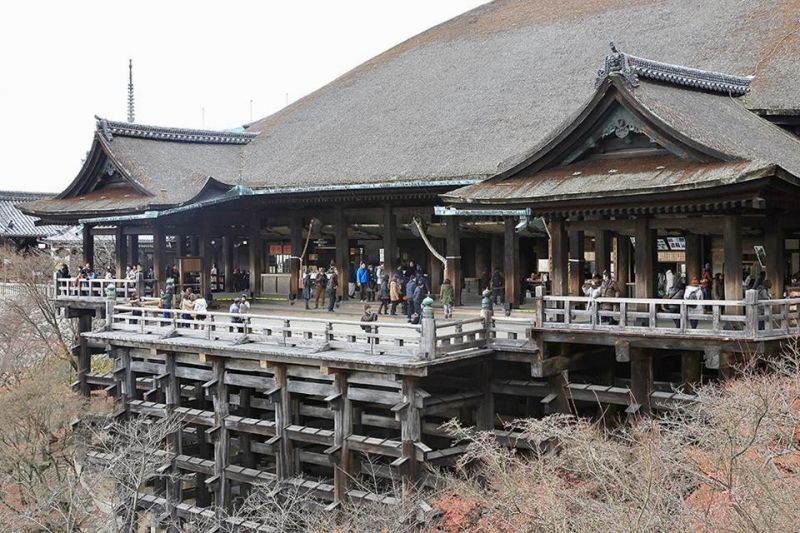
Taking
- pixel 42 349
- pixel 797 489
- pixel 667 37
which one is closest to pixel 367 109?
pixel 667 37

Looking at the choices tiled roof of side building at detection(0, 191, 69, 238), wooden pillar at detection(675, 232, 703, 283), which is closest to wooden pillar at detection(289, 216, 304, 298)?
wooden pillar at detection(675, 232, 703, 283)

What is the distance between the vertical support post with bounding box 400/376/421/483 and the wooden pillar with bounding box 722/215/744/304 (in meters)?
6.95

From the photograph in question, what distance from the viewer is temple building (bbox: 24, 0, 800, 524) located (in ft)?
66.5

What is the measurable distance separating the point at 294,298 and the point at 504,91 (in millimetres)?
10230

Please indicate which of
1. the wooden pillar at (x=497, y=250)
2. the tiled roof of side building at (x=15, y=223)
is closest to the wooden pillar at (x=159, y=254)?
the wooden pillar at (x=497, y=250)

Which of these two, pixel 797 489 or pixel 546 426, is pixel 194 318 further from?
pixel 797 489

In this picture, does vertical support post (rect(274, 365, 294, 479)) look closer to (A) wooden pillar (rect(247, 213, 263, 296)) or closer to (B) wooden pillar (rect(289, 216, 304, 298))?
(B) wooden pillar (rect(289, 216, 304, 298))

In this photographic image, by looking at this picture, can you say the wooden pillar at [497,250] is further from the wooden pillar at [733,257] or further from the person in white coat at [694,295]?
the wooden pillar at [733,257]

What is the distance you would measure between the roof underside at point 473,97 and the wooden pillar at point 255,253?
1803 mm

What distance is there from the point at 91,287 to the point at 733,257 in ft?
72.5

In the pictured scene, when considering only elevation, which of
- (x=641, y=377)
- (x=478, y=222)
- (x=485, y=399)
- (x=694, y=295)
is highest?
(x=478, y=222)

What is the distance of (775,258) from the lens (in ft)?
67.8

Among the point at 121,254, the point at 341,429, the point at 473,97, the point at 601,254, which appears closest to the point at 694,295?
the point at 601,254

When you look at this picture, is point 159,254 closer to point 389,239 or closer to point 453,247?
point 389,239
